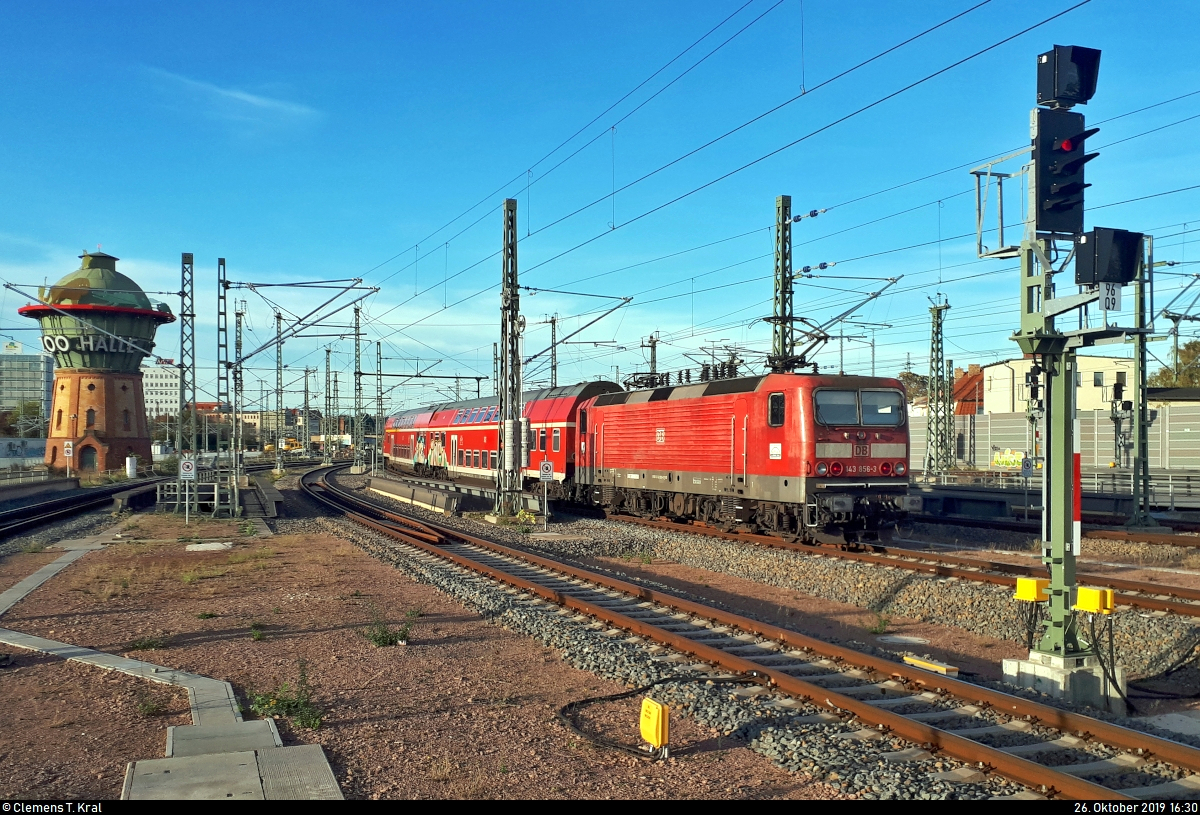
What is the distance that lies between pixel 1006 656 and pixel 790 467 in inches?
310

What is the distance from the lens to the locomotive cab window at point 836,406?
19422 mm

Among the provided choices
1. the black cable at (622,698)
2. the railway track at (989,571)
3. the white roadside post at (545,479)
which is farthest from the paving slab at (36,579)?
the railway track at (989,571)

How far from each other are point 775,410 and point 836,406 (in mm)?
1282

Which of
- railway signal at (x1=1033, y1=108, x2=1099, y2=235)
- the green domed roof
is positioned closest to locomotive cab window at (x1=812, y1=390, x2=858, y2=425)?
railway signal at (x1=1033, y1=108, x2=1099, y2=235)

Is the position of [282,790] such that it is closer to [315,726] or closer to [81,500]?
[315,726]

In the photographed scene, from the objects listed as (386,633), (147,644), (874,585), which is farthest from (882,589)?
(147,644)

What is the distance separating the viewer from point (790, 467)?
64.3 feet

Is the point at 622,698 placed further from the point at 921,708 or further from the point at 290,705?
the point at 290,705

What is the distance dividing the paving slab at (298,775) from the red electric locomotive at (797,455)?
13.9 m

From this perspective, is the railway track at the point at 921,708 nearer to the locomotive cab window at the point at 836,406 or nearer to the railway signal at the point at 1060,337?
the railway signal at the point at 1060,337

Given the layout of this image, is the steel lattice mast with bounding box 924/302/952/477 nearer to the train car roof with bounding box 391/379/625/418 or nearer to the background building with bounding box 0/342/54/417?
the train car roof with bounding box 391/379/625/418

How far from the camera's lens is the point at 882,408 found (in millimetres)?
20281

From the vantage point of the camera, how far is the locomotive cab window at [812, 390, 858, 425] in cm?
1942

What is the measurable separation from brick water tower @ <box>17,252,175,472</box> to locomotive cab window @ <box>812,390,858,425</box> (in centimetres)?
5931
